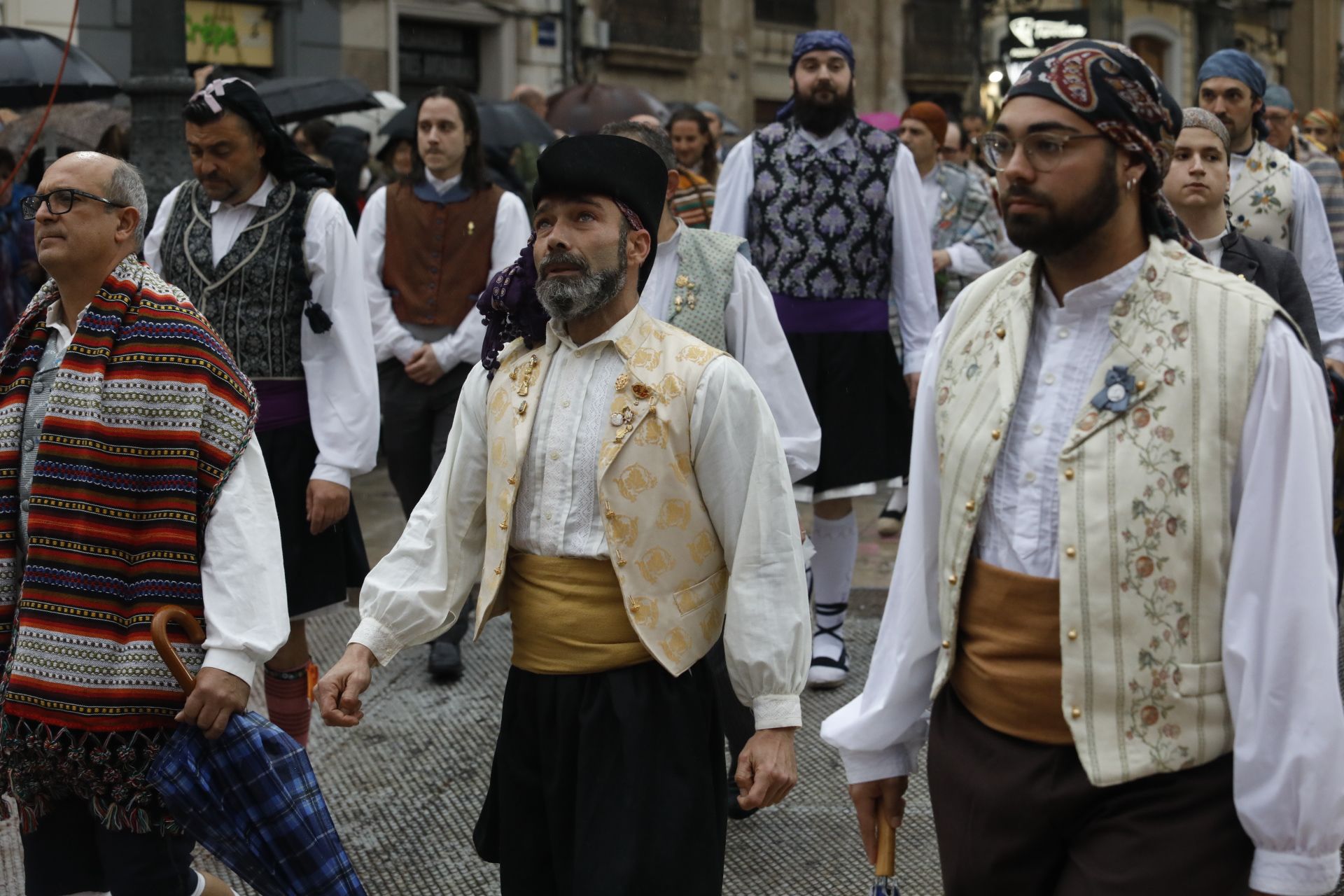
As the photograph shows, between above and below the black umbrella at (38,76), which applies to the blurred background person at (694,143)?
below

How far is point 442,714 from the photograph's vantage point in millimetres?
5840

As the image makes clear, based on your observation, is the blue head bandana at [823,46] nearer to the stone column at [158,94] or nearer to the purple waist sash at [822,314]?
the purple waist sash at [822,314]

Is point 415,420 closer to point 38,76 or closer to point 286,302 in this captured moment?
point 286,302

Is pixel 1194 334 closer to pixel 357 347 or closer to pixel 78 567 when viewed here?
pixel 78 567

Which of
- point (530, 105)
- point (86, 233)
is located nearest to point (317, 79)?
point (530, 105)

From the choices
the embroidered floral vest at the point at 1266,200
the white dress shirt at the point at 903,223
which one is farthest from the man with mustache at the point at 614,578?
the embroidered floral vest at the point at 1266,200

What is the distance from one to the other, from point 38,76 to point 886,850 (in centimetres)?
A: 867

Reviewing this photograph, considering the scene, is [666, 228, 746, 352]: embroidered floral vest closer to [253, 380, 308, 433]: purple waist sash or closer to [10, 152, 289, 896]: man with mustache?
[253, 380, 308, 433]: purple waist sash

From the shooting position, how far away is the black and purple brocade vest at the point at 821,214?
6.05 metres

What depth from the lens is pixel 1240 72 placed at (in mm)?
6051

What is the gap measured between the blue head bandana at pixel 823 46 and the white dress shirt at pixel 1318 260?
1458 mm

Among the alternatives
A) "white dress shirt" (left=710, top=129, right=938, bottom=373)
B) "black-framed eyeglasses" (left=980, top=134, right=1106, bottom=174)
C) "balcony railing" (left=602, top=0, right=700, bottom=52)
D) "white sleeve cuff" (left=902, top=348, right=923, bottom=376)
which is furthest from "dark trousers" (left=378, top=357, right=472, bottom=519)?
"balcony railing" (left=602, top=0, right=700, bottom=52)

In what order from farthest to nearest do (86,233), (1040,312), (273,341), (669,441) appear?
(273,341) → (86,233) → (669,441) → (1040,312)

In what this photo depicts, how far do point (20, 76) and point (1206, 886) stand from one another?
29.9 ft
